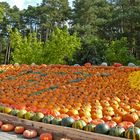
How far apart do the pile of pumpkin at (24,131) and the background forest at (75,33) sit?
24317mm

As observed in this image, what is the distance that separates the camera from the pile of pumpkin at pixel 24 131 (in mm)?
5764

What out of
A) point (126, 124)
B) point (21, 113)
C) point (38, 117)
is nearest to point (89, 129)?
point (126, 124)

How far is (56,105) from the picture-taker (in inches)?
304

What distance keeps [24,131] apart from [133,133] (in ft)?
6.45

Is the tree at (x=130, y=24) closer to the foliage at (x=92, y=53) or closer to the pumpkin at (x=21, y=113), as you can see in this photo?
the foliage at (x=92, y=53)

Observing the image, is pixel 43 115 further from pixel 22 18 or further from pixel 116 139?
pixel 22 18

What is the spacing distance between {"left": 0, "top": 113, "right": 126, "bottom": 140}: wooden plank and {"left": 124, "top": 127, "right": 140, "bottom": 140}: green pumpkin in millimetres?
189

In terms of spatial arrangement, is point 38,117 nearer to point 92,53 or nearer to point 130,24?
point 92,53

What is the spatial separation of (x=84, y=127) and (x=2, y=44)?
5331 centimetres

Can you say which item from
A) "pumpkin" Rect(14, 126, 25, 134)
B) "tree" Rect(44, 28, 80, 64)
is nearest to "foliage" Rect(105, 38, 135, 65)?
"tree" Rect(44, 28, 80, 64)

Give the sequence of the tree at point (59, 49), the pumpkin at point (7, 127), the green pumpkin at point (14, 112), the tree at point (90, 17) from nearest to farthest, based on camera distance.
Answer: the pumpkin at point (7, 127)
the green pumpkin at point (14, 112)
the tree at point (59, 49)
the tree at point (90, 17)

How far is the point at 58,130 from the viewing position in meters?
5.77

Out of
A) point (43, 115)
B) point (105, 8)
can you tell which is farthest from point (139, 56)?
point (43, 115)

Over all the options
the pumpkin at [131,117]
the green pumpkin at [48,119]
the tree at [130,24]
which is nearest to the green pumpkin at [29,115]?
the green pumpkin at [48,119]
